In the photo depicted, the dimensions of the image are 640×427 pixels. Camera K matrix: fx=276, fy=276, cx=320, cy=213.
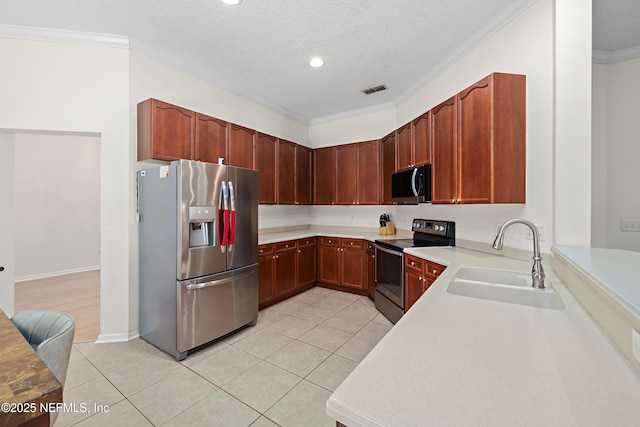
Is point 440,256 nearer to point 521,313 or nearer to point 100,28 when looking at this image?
point 521,313

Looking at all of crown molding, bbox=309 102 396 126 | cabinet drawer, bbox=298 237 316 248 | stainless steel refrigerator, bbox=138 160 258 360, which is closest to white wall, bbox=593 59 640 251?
crown molding, bbox=309 102 396 126

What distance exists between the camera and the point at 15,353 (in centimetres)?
93

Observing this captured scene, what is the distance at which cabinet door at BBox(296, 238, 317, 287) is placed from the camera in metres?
4.16

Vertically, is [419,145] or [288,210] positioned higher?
[419,145]

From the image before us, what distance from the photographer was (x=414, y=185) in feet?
10.1

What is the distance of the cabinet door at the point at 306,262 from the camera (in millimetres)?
4164

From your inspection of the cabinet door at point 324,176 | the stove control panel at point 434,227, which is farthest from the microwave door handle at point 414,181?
the cabinet door at point 324,176

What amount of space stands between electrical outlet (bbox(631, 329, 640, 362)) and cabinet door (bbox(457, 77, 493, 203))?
1563mm

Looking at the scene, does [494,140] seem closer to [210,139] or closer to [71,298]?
[210,139]

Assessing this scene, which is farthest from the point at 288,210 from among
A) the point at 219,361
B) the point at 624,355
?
the point at 624,355

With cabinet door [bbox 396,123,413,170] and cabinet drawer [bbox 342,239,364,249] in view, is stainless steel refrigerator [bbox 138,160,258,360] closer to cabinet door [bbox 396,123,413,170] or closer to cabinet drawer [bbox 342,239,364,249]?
cabinet drawer [bbox 342,239,364,249]

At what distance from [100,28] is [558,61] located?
12.5 ft

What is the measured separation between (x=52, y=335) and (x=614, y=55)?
506cm

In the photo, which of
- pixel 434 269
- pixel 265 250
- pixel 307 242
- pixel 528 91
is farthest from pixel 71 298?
pixel 528 91
